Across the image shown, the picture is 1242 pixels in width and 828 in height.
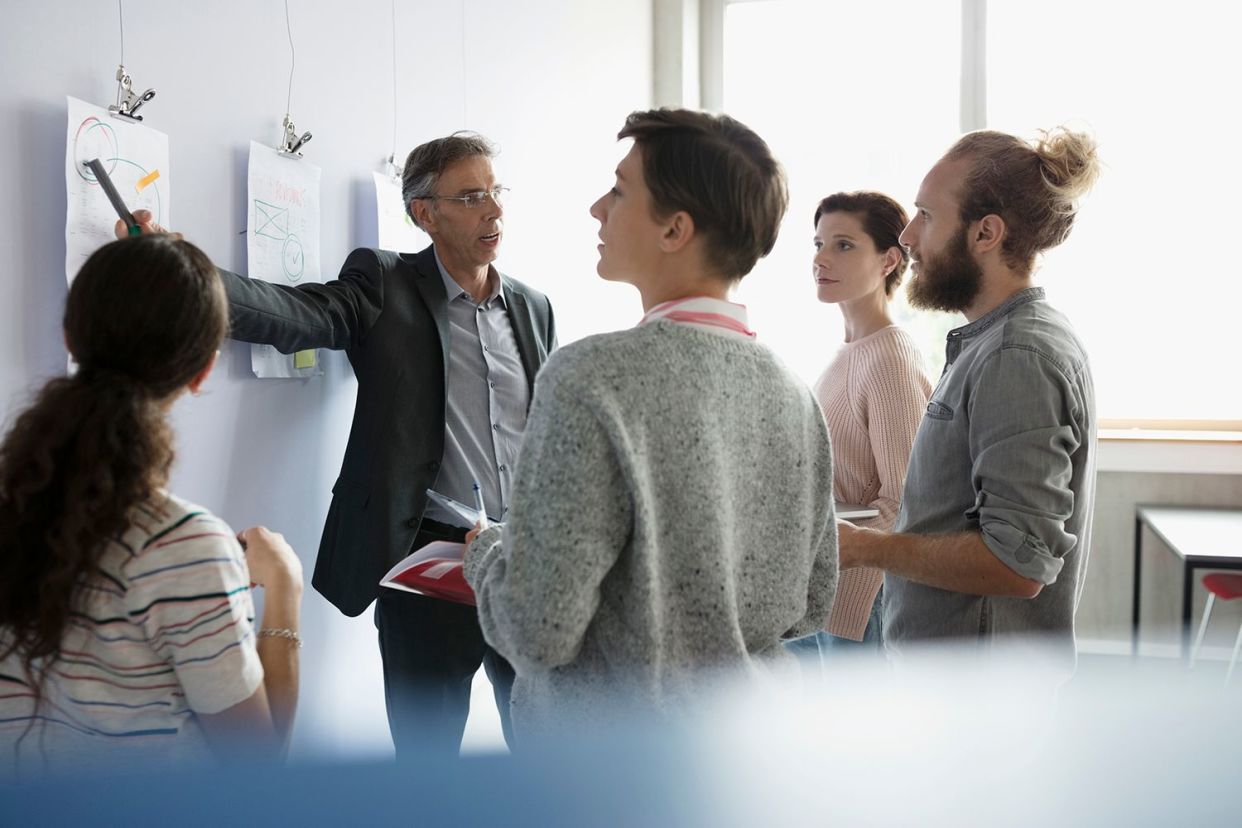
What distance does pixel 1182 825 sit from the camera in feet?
1.28

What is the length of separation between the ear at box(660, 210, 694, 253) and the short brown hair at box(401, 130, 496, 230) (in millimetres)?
1078

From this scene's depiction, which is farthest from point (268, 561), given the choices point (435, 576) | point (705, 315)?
point (705, 315)

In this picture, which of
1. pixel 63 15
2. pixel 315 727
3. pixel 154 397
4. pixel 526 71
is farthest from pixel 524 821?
pixel 526 71

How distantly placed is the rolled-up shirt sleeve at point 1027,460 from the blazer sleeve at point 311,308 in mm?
1071

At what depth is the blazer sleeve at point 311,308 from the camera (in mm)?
1499

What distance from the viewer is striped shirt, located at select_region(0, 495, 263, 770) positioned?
2.70 ft

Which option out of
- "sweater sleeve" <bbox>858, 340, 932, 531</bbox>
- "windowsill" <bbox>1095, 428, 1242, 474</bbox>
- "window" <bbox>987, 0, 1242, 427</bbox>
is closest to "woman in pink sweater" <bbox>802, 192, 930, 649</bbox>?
"sweater sleeve" <bbox>858, 340, 932, 531</bbox>

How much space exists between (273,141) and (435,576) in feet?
3.32

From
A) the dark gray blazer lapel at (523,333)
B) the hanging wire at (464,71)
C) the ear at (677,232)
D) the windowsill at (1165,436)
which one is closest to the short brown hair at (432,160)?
the dark gray blazer lapel at (523,333)

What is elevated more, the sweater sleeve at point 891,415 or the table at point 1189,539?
the sweater sleeve at point 891,415

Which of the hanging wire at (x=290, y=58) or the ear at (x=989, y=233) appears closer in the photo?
the ear at (x=989, y=233)

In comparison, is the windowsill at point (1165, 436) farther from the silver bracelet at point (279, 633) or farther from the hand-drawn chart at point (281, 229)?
the silver bracelet at point (279, 633)

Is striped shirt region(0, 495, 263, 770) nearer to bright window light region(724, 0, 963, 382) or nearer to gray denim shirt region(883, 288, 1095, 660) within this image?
gray denim shirt region(883, 288, 1095, 660)

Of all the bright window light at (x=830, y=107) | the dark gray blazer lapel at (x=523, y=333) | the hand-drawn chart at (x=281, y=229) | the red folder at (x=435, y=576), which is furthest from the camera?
the bright window light at (x=830, y=107)
